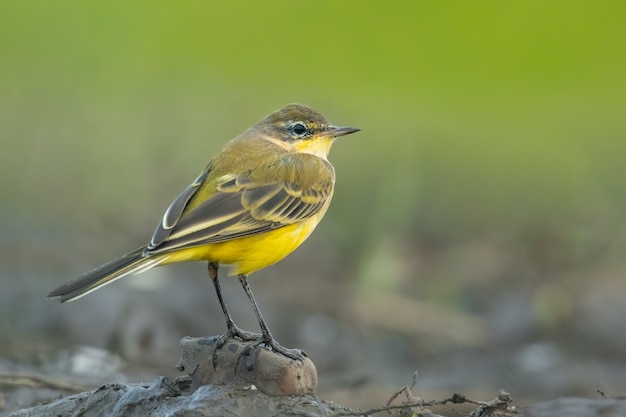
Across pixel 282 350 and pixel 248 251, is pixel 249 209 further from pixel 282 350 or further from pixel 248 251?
pixel 282 350

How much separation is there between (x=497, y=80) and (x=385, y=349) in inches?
383

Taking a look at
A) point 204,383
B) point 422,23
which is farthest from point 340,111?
point 204,383

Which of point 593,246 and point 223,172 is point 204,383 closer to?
point 223,172

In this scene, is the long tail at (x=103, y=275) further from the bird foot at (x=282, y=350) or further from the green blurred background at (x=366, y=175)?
the green blurred background at (x=366, y=175)

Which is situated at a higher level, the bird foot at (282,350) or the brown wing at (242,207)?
A: the brown wing at (242,207)

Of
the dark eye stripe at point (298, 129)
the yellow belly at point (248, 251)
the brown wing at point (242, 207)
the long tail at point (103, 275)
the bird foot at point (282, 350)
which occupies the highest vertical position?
the dark eye stripe at point (298, 129)

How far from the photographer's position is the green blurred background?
11.4m

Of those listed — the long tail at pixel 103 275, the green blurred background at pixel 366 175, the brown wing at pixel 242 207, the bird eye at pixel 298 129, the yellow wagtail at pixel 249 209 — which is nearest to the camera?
the long tail at pixel 103 275

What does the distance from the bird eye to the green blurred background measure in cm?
182

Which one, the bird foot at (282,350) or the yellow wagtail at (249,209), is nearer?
the bird foot at (282,350)

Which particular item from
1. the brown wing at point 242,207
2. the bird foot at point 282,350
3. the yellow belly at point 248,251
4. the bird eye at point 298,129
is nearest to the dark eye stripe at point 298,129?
the bird eye at point 298,129

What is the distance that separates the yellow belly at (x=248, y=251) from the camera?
291 inches

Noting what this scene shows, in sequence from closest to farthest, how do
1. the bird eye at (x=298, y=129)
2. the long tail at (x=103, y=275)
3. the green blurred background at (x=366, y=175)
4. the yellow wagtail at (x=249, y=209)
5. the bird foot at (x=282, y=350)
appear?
the bird foot at (x=282, y=350), the long tail at (x=103, y=275), the yellow wagtail at (x=249, y=209), the bird eye at (x=298, y=129), the green blurred background at (x=366, y=175)

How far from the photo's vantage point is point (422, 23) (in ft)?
66.8
